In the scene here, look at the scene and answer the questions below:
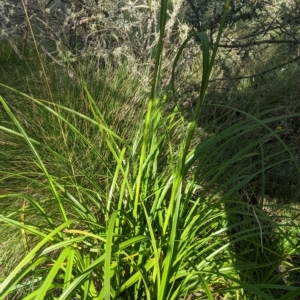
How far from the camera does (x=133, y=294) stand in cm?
175

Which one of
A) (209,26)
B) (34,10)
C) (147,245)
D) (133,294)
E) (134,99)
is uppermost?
(209,26)

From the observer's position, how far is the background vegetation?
157cm

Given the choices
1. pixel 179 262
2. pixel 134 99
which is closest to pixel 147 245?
pixel 179 262

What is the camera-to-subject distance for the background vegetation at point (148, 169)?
157 centimetres

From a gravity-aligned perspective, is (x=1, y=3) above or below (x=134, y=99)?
above

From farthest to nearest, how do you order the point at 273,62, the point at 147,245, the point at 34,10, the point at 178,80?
the point at 273,62, the point at 34,10, the point at 178,80, the point at 147,245

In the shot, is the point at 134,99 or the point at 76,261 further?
the point at 134,99

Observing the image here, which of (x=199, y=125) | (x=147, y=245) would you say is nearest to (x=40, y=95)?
(x=199, y=125)

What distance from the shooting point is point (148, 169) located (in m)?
1.94

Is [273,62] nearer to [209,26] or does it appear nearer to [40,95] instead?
[209,26]

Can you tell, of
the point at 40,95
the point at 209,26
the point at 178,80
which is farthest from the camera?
the point at 178,80

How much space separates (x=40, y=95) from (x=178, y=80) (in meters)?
1.05

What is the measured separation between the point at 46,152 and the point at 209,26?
4.52ft

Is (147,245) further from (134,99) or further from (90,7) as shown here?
(90,7)
